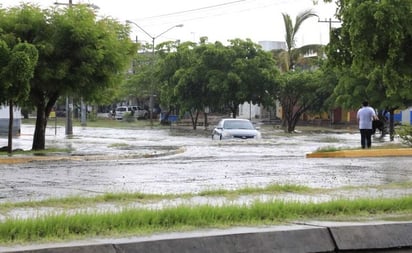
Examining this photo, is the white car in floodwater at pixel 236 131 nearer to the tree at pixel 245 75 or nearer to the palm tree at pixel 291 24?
the tree at pixel 245 75

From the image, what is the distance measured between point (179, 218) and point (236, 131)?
25.3m

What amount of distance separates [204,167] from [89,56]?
30.6 ft

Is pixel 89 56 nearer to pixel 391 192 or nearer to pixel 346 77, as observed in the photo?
pixel 391 192

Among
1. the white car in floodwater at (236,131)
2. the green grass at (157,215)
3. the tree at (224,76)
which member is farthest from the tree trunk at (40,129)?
the tree at (224,76)

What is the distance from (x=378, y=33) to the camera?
41.5 feet

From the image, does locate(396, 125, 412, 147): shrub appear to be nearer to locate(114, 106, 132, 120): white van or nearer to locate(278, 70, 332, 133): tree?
locate(278, 70, 332, 133): tree

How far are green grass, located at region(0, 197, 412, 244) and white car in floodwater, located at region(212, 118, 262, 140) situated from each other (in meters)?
23.5

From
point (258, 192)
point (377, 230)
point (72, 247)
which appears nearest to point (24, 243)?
point (72, 247)

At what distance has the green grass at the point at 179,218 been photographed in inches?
271

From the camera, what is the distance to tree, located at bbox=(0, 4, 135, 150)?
24016 millimetres

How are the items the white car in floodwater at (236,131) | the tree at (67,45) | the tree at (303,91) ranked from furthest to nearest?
1. the tree at (303,91)
2. the white car in floodwater at (236,131)
3. the tree at (67,45)

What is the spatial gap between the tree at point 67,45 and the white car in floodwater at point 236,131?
8.91m

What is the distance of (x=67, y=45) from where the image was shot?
2450 cm

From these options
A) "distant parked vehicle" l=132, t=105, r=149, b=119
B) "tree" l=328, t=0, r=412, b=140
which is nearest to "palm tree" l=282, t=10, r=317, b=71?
"distant parked vehicle" l=132, t=105, r=149, b=119
